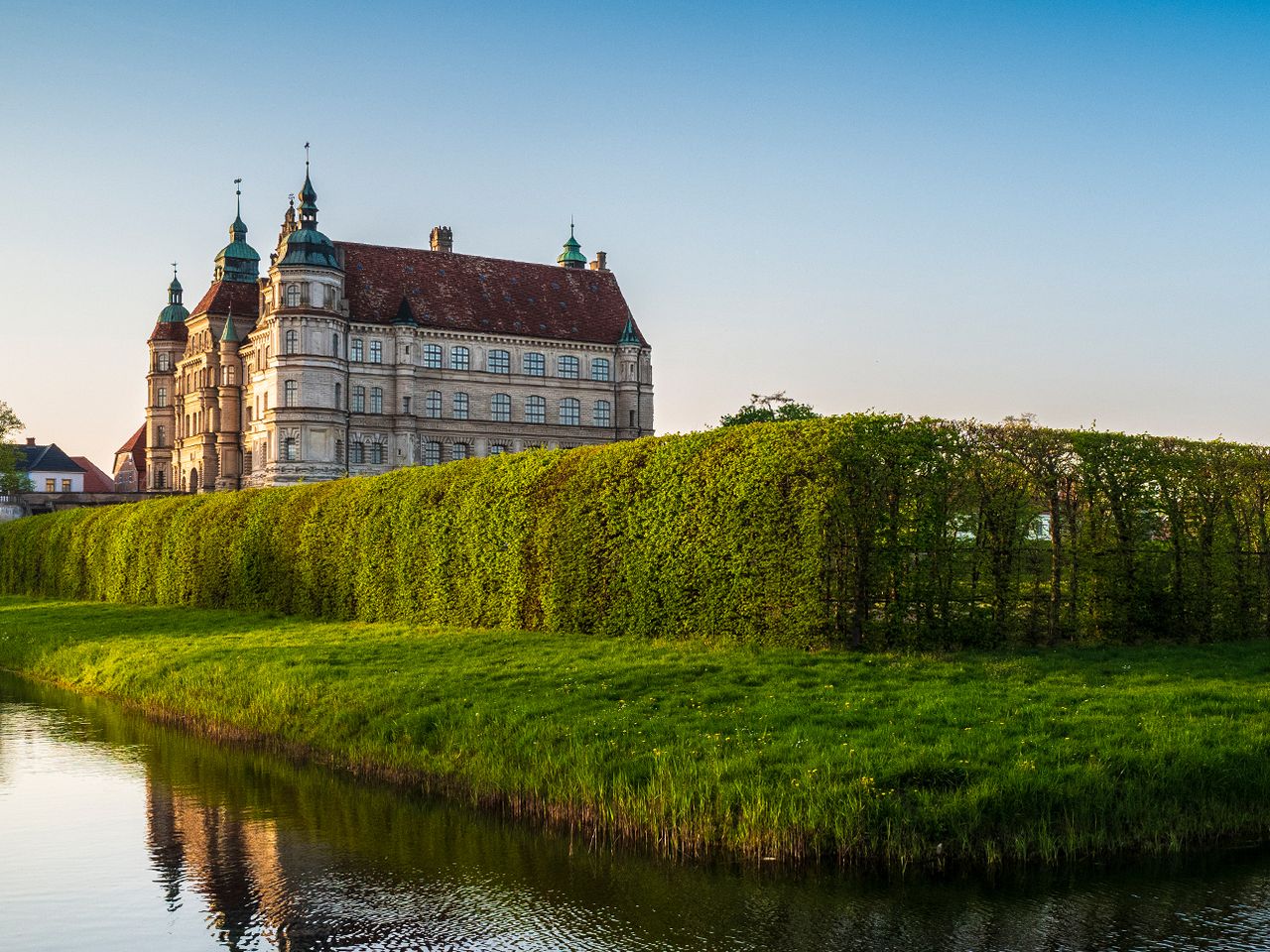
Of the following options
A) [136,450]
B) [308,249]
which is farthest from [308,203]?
[136,450]

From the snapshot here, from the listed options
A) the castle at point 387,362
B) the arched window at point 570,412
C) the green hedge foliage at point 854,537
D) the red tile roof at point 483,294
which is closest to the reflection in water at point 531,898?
the green hedge foliage at point 854,537

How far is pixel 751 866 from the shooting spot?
10.2 meters

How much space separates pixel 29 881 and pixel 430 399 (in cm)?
7695

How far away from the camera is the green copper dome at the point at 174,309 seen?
10581 centimetres

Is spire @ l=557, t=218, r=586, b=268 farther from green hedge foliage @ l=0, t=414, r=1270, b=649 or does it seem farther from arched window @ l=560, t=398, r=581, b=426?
green hedge foliage @ l=0, t=414, r=1270, b=649

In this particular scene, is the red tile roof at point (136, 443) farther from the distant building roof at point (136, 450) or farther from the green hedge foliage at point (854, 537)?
the green hedge foliage at point (854, 537)

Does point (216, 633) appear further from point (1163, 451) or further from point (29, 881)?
point (1163, 451)

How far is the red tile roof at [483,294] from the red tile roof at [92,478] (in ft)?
186

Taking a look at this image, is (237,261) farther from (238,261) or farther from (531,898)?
(531,898)

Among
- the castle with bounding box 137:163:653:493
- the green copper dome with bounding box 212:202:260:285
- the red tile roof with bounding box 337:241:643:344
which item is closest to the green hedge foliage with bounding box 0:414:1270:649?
the castle with bounding box 137:163:653:493

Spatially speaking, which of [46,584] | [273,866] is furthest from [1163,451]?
[46,584]

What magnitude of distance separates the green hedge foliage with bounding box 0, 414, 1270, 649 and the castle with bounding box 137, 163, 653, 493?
56.7 m

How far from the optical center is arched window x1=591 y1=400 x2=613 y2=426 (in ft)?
300

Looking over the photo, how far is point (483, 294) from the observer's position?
9112 centimetres
